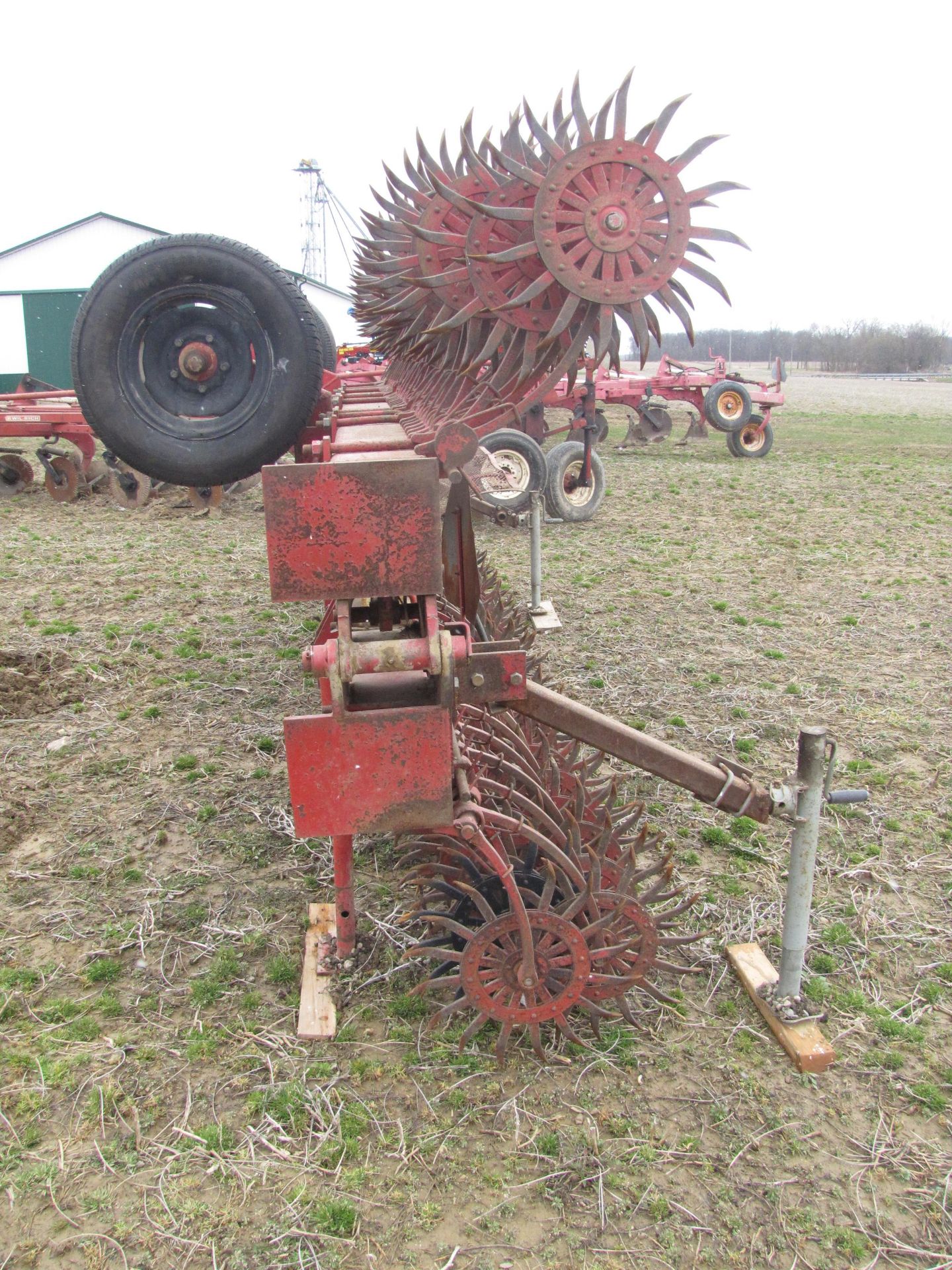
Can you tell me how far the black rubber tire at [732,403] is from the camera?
49.3 ft

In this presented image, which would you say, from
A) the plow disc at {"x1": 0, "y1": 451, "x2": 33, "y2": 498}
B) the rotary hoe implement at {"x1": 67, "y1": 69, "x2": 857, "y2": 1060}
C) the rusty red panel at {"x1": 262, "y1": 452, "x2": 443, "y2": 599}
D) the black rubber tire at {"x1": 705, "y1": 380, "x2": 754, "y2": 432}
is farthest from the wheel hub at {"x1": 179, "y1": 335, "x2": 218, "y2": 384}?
the black rubber tire at {"x1": 705, "y1": 380, "x2": 754, "y2": 432}

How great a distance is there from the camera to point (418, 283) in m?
2.74

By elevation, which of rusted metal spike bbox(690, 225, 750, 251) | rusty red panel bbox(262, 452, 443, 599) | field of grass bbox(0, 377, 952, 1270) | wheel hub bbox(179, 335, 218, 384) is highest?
rusted metal spike bbox(690, 225, 750, 251)

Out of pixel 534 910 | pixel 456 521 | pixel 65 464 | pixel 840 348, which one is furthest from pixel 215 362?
pixel 840 348

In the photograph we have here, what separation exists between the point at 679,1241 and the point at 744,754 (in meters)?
2.62

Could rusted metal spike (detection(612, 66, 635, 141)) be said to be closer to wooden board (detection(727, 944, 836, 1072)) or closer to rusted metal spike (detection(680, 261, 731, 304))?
rusted metal spike (detection(680, 261, 731, 304))

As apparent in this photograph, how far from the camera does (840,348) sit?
186ft

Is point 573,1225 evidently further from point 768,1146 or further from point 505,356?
point 505,356

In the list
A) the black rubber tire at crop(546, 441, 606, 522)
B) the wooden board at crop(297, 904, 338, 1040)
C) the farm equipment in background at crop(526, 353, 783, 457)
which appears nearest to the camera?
the wooden board at crop(297, 904, 338, 1040)

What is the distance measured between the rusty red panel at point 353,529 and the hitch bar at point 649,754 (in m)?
0.64

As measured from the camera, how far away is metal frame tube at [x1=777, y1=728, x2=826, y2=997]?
2480 millimetres

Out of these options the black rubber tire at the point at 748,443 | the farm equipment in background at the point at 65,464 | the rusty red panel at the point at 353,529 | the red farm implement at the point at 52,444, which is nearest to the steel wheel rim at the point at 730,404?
the black rubber tire at the point at 748,443

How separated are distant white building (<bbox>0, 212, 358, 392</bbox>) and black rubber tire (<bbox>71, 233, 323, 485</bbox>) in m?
21.9

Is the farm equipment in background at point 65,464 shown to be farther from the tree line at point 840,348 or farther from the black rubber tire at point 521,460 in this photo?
the tree line at point 840,348
